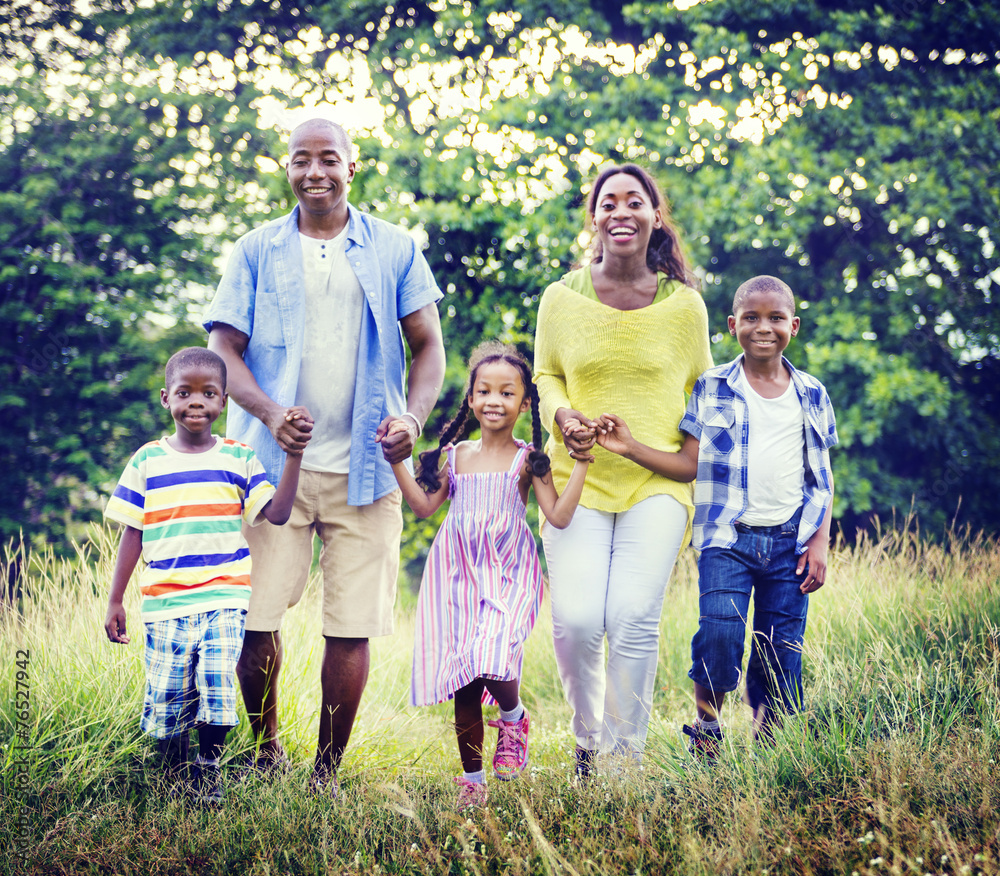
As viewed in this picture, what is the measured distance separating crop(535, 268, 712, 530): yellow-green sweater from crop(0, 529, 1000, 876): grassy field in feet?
3.12

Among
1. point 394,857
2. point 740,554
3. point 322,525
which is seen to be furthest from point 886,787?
point 322,525

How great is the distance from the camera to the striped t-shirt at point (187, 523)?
9.51ft

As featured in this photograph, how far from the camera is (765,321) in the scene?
3258mm

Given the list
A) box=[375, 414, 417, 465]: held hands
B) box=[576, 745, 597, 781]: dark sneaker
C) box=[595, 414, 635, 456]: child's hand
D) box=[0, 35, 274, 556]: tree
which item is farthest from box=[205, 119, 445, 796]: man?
box=[0, 35, 274, 556]: tree

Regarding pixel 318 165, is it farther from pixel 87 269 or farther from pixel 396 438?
pixel 87 269

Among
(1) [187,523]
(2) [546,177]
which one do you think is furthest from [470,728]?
(2) [546,177]

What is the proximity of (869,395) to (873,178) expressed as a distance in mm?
2352

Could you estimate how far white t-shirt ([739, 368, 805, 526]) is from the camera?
319cm

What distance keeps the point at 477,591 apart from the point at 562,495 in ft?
1.60

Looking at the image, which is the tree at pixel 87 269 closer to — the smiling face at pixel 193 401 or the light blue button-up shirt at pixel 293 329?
the light blue button-up shirt at pixel 293 329

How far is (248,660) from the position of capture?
3250 millimetres

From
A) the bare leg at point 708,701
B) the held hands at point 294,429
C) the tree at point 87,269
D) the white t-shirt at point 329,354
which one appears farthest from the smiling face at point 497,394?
the tree at point 87,269

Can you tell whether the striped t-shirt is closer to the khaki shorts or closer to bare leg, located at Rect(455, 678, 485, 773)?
the khaki shorts

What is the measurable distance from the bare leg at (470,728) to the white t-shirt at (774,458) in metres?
1.21
